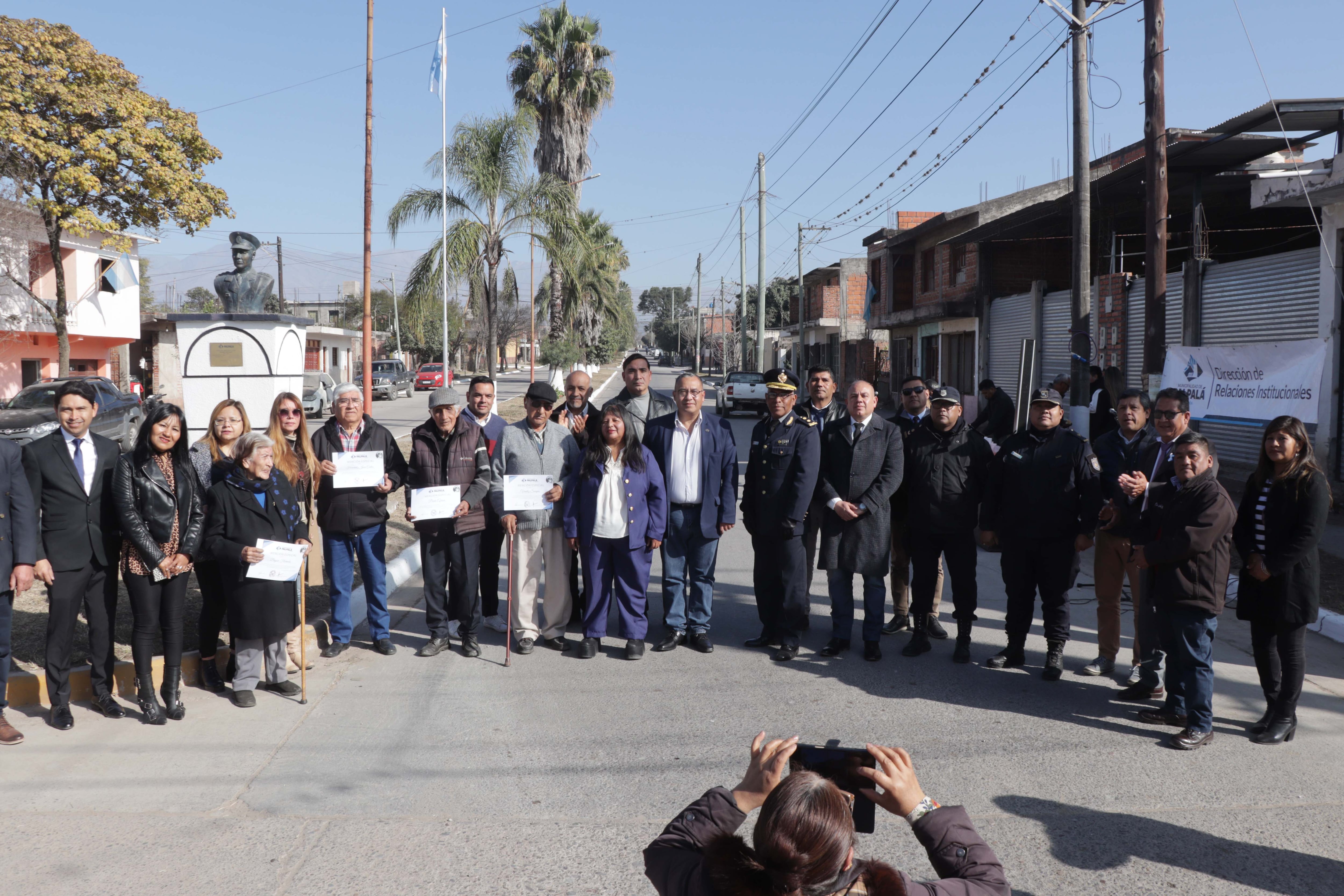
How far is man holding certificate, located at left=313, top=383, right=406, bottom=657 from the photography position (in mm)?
6520

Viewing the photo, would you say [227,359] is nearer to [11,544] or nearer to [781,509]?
[11,544]

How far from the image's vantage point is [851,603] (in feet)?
22.0

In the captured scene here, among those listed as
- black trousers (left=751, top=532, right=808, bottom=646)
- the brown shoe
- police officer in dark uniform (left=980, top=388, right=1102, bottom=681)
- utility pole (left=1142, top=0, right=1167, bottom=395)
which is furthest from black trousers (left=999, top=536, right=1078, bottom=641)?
utility pole (left=1142, top=0, right=1167, bottom=395)

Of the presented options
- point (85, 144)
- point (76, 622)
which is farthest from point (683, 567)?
point (85, 144)

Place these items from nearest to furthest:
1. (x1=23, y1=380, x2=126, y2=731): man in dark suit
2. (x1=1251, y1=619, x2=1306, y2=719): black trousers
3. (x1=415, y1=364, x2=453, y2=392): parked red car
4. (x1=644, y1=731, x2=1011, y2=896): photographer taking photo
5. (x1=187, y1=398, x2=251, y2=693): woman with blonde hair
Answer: (x1=644, y1=731, x2=1011, y2=896): photographer taking photo, (x1=1251, y1=619, x2=1306, y2=719): black trousers, (x1=23, y1=380, x2=126, y2=731): man in dark suit, (x1=187, y1=398, x2=251, y2=693): woman with blonde hair, (x1=415, y1=364, x2=453, y2=392): parked red car

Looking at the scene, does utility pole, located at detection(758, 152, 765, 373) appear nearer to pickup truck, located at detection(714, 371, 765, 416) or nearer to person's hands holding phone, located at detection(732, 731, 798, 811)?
pickup truck, located at detection(714, 371, 765, 416)

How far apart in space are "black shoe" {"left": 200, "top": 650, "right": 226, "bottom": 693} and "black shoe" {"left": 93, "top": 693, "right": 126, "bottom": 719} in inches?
20.8

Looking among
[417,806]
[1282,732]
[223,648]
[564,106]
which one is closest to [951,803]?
[1282,732]

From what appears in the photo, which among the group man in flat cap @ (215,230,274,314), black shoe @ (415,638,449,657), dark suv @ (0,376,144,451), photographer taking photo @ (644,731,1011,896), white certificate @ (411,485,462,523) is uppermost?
man in flat cap @ (215,230,274,314)

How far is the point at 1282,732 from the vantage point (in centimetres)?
508

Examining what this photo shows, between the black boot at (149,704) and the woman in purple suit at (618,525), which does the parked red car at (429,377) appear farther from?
the black boot at (149,704)

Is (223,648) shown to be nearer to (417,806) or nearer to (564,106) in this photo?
(417,806)

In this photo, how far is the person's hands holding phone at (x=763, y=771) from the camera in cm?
233

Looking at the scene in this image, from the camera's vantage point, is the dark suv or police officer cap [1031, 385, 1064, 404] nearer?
police officer cap [1031, 385, 1064, 404]
